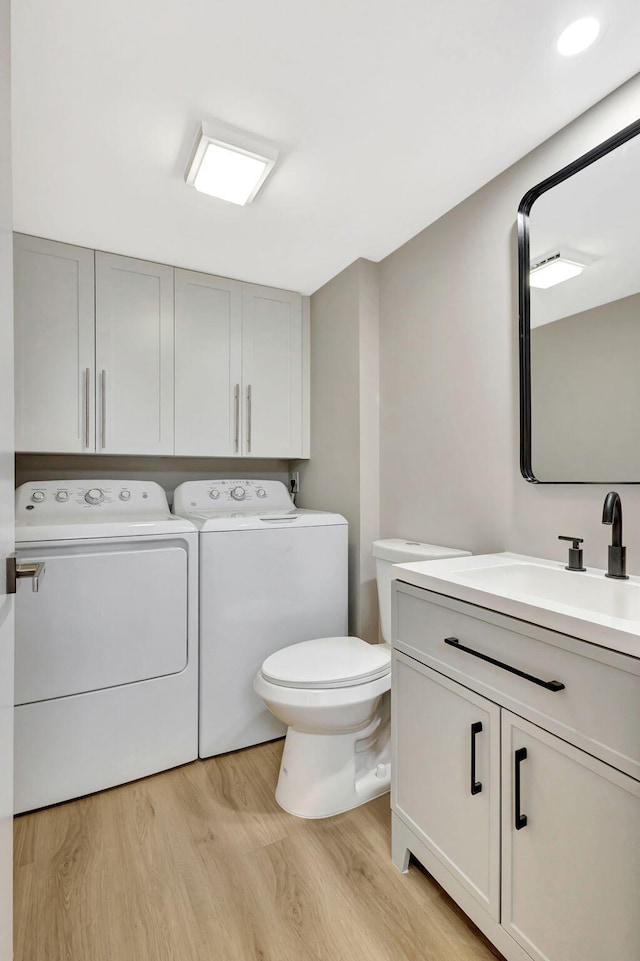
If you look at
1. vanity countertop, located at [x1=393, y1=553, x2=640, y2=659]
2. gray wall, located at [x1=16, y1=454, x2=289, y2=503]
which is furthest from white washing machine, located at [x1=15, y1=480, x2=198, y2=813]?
vanity countertop, located at [x1=393, y1=553, x2=640, y2=659]

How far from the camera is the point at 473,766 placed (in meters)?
1.09

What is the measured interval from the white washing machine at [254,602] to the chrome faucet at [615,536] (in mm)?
1232

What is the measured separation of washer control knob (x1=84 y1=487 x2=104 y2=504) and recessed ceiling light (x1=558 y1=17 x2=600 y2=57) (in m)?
2.31

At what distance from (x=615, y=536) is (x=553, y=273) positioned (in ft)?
2.78

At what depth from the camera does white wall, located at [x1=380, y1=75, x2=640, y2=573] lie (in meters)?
1.44

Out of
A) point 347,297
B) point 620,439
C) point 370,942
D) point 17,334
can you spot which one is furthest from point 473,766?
point 17,334

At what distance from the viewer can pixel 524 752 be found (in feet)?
3.21

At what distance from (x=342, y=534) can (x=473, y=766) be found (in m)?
1.29

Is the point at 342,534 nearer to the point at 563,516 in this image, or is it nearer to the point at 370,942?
the point at 563,516

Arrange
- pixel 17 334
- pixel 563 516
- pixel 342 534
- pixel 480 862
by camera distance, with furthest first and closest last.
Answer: pixel 342 534 < pixel 17 334 < pixel 563 516 < pixel 480 862

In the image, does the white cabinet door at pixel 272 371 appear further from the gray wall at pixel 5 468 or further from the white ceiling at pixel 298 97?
the gray wall at pixel 5 468

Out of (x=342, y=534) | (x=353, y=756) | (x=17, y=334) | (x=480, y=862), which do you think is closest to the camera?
(x=480, y=862)

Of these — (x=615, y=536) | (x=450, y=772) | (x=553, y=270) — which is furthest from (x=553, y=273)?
(x=450, y=772)

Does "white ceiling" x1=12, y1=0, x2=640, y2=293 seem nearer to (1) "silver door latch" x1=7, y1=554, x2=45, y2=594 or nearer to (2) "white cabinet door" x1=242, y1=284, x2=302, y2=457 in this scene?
(2) "white cabinet door" x1=242, y1=284, x2=302, y2=457
